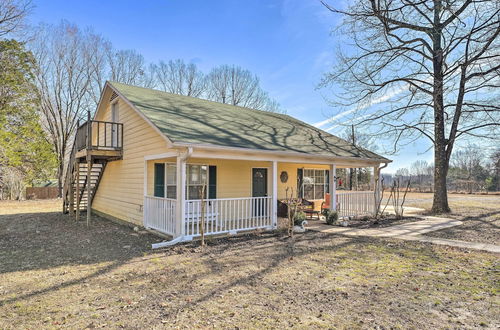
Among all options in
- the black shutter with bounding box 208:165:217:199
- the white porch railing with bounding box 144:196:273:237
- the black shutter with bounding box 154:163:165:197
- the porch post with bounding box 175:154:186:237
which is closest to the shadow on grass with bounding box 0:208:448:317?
the white porch railing with bounding box 144:196:273:237

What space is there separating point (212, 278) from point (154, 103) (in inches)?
269

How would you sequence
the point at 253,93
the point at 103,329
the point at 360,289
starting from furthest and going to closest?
the point at 253,93, the point at 360,289, the point at 103,329

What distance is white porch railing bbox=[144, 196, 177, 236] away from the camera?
7464 millimetres

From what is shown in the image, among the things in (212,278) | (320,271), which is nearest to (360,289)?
(320,271)

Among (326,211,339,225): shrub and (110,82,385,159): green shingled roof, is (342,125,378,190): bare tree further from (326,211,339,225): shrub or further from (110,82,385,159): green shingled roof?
(326,211,339,225): shrub

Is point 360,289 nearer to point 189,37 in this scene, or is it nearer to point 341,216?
point 341,216

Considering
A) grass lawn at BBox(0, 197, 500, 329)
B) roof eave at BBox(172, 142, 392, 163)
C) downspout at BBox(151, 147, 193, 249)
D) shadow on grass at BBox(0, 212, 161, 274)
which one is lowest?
shadow on grass at BBox(0, 212, 161, 274)

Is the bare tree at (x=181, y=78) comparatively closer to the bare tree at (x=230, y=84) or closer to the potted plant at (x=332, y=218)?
the bare tree at (x=230, y=84)

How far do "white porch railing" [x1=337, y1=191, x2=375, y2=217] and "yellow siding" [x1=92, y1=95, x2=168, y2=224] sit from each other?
717 cm

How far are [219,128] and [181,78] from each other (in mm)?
24522

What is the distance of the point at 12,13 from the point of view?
48.9ft

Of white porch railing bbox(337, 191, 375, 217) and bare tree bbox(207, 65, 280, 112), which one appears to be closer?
white porch railing bbox(337, 191, 375, 217)

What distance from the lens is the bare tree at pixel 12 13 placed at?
14.7 metres

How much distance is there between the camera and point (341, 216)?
1112 cm
